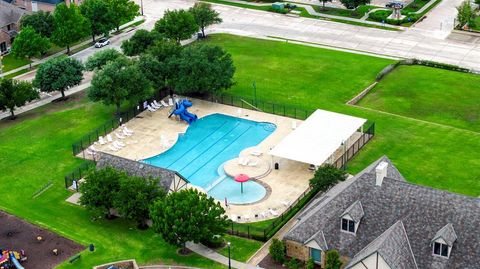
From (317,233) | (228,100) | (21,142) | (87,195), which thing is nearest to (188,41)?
(228,100)

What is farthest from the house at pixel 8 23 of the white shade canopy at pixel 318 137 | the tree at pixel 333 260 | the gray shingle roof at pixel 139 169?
the tree at pixel 333 260

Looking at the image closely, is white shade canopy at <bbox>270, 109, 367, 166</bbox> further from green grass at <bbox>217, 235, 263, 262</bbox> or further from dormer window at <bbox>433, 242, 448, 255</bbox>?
dormer window at <bbox>433, 242, 448, 255</bbox>

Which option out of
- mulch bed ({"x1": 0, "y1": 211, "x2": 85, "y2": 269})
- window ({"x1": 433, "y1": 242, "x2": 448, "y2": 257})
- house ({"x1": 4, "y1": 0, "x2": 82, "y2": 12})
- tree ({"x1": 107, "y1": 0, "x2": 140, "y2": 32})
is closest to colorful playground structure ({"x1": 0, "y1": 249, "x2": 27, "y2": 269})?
mulch bed ({"x1": 0, "y1": 211, "x2": 85, "y2": 269})

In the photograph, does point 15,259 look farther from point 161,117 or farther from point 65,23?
point 65,23

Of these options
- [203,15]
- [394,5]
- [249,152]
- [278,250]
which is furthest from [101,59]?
[394,5]

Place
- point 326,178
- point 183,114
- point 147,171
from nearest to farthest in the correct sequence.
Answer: point 326,178
point 147,171
point 183,114

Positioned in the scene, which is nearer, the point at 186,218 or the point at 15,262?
the point at 186,218

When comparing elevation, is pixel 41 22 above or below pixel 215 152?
above

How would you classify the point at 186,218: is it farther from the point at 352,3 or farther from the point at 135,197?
the point at 352,3
